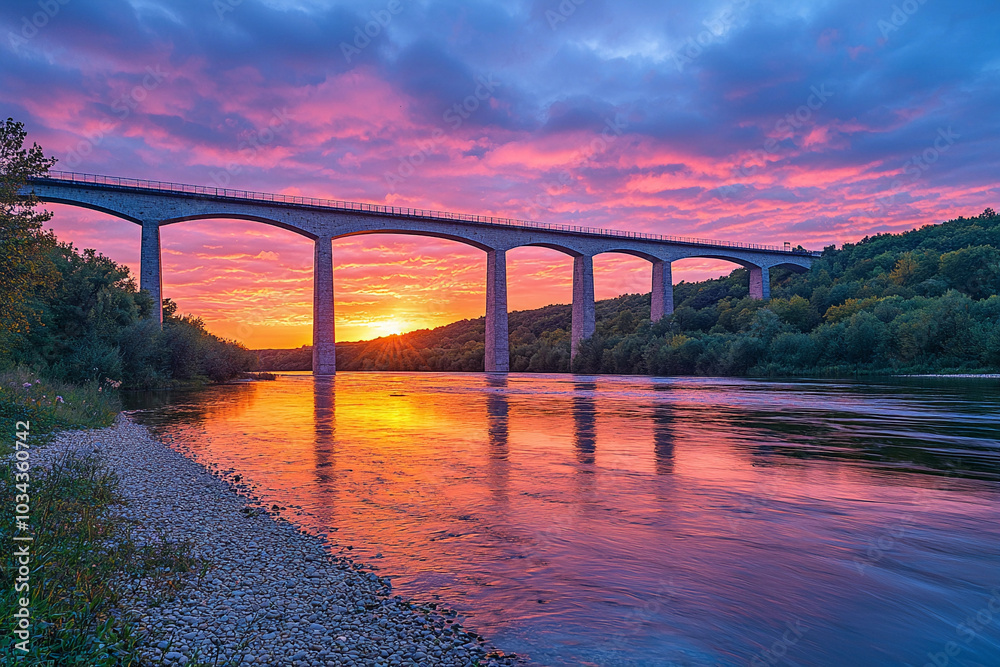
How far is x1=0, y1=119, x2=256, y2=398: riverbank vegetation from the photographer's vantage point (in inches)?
535

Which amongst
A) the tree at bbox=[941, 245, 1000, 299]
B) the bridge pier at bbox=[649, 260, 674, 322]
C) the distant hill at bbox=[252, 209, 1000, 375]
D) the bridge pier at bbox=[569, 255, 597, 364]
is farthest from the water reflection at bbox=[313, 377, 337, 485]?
the tree at bbox=[941, 245, 1000, 299]

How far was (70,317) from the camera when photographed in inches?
1219

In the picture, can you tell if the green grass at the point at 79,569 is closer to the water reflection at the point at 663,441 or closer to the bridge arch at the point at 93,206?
the water reflection at the point at 663,441

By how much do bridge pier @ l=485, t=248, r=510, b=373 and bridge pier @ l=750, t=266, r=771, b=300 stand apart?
39676 millimetres

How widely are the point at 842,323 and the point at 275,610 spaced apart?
193 feet

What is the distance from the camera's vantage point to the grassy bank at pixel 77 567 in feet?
10.6

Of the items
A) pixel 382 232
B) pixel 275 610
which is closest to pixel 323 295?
pixel 382 232

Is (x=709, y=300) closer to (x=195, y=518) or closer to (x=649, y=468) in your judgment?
(x=649, y=468)

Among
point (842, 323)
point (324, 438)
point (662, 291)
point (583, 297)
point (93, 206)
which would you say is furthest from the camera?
point (662, 291)

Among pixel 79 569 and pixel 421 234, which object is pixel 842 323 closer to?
pixel 421 234

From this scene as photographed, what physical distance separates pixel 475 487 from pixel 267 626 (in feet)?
17.9

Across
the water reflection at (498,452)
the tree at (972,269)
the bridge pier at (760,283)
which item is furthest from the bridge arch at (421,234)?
the tree at (972,269)

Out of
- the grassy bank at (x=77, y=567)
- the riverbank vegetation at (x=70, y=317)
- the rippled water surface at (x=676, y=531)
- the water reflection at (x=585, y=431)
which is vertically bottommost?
the water reflection at (x=585, y=431)

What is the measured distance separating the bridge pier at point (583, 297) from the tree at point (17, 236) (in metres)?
59.8
